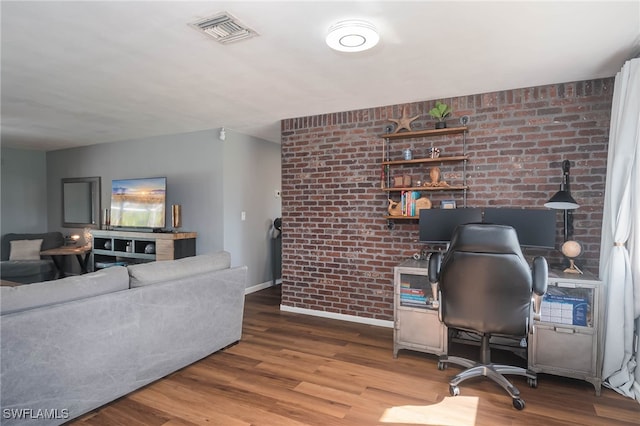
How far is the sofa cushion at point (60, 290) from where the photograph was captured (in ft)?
5.88

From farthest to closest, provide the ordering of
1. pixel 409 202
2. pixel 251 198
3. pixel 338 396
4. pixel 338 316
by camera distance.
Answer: pixel 251 198, pixel 338 316, pixel 409 202, pixel 338 396

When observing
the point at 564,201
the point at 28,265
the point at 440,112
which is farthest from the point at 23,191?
the point at 564,201

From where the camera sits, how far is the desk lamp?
8.77ft

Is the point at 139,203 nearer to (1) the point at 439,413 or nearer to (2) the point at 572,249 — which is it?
(1) the point at 439,413

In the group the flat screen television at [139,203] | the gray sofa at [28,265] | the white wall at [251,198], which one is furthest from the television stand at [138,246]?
the gray sofa at [28,265]

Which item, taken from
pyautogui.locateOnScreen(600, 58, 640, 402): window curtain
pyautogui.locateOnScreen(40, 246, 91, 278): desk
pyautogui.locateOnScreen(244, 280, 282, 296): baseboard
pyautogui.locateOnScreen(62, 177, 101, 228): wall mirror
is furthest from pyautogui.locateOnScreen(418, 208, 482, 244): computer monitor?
pyautogui.locateOnScreen(62, 177, 101, 228): wall mirror

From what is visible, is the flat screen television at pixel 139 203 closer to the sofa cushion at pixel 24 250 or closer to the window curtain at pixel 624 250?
the sofa cushion at pixel 24 250

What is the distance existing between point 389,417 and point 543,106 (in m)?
2.83

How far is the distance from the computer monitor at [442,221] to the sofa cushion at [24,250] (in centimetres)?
588

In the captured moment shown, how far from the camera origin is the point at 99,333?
6.72ft

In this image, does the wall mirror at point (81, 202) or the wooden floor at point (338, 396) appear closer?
the wooden floor at point (338, 396)

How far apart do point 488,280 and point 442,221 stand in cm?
102

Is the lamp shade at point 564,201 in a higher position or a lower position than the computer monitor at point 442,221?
higher

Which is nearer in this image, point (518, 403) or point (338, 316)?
point (518, 403)
